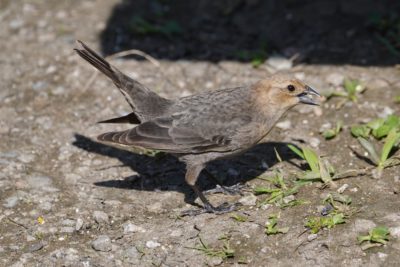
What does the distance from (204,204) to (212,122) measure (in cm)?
71

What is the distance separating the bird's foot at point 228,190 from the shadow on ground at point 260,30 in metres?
2.17

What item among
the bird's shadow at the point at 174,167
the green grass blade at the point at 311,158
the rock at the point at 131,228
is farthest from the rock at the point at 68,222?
the green grass blade at the point at 311,158

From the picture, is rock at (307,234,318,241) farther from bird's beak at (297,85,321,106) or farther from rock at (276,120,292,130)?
rock at (276,120,292,130)

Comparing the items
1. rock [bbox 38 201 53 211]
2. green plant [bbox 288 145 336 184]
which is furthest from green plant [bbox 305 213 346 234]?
rock [bbox 38 201 53 211]

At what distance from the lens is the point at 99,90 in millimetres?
7465

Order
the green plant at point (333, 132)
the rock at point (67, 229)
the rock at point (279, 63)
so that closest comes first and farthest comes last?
the rock at point (67, 229) → the green plant at point (333, 132) → the rock at point (279, 63)

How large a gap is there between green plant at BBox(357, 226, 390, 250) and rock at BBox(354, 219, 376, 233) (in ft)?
0.36

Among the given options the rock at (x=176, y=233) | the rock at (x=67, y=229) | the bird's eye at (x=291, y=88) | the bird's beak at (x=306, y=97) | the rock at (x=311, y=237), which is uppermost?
the bird's eye at (x=291, y=88)

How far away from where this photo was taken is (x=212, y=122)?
5738 millimetres

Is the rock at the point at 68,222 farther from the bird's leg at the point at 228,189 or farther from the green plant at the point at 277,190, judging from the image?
the green plant at the point at 277,190

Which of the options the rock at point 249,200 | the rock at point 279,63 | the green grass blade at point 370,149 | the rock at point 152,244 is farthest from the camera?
the rock at point 279,63

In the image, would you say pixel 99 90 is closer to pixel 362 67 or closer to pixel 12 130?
pixel 12 130

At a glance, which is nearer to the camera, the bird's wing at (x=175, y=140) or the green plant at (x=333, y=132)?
the bird's wing at (x=175, y=140)

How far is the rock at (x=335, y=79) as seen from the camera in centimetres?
721
